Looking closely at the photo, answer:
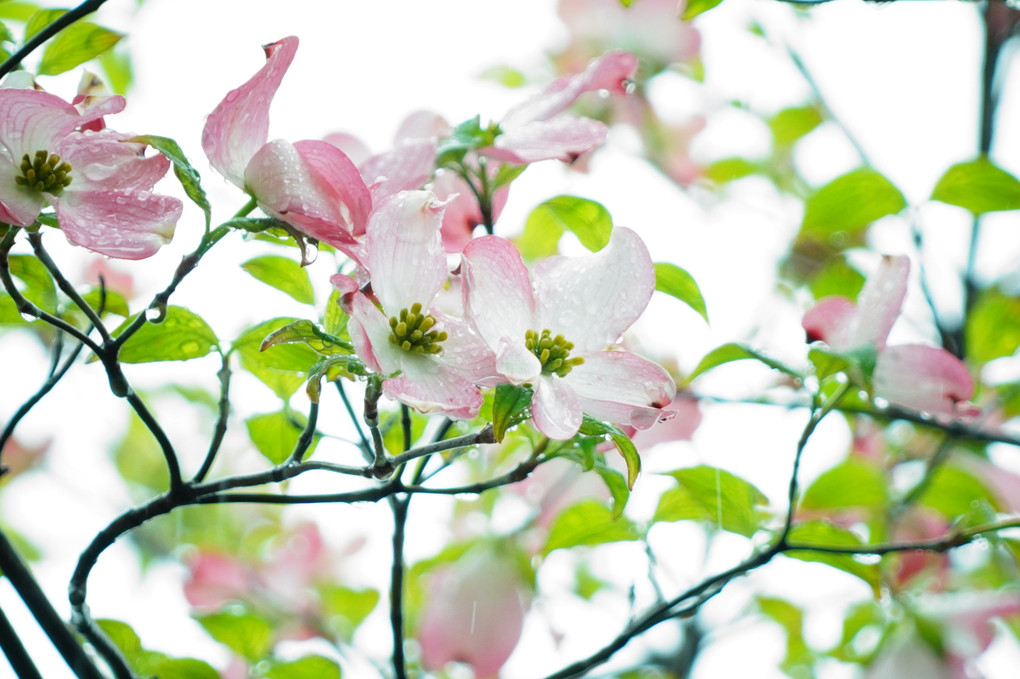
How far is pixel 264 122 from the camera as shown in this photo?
0.43 meters

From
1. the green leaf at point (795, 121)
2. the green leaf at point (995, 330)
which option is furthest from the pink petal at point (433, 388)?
the green leaf at point (795, 121)

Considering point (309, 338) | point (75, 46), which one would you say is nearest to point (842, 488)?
point (309, 338)

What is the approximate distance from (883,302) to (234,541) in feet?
4.18

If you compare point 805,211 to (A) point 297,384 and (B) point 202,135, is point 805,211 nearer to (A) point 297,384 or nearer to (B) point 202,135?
(A) point 297,384

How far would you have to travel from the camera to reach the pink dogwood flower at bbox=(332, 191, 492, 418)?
0.41 meters

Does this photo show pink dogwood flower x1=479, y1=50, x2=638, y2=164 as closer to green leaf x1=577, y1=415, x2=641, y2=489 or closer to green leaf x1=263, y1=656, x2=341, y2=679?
green leaf x1=577, y1=415, x2=641, y2=489

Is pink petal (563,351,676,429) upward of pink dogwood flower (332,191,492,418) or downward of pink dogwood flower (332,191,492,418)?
downward

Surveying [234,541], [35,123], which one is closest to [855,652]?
[234,541]

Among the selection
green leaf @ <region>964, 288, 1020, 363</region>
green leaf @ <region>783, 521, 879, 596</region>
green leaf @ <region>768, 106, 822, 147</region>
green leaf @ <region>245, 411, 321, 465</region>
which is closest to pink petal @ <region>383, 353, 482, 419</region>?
green leaf @ <region>245, 411, 321, 465</region>

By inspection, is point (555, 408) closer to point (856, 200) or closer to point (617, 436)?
point (617, 436)

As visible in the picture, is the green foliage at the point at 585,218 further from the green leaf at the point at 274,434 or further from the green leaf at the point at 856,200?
the green leaf at the point at 856,200

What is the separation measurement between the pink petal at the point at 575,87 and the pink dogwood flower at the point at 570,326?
0.41ft

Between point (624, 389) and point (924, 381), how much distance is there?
11.0 inches

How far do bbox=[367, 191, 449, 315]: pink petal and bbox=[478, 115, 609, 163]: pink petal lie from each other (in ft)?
0.34
